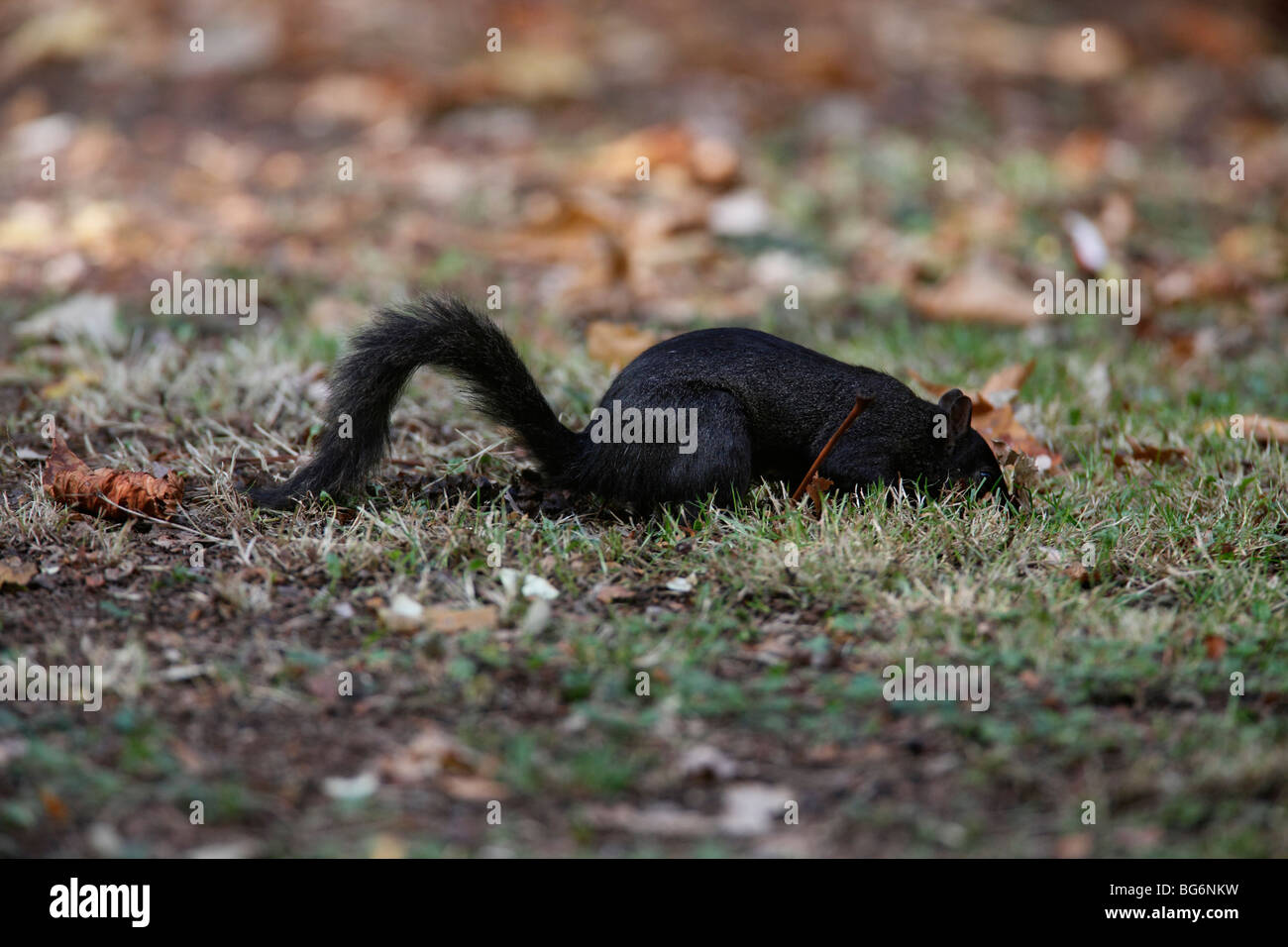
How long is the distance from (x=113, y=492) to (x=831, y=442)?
2238mm

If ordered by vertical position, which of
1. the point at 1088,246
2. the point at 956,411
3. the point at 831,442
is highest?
the point at 1088,246

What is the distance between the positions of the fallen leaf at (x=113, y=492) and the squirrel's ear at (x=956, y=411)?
251 cm

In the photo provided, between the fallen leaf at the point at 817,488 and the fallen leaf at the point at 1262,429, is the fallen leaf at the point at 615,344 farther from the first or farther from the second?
the fallen leaf at the point at 1262,429

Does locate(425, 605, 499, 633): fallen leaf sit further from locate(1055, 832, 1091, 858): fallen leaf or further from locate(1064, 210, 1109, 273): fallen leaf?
locate(1064, 210, 1109, 273): fallen leaf

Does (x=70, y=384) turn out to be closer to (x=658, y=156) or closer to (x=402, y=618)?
(x=402, y=618)

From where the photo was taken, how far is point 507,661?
330 cm

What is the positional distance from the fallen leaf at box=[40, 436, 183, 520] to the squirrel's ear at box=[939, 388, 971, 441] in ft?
8.24

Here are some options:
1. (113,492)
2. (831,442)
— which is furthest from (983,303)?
(113,492)

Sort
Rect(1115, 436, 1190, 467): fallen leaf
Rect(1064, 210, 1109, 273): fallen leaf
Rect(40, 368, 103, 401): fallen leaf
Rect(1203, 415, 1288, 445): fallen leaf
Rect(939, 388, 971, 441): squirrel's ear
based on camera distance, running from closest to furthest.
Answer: Rect(939, 388, 971, 441): squirrel's ear < Rect(1115, 436, 1190, 467): fallen leaf < Rect(1203, 415, 1288, 445): fallen leaf < Rect(40, 368, 103, 401): fallen leaf < Rect(1064, 210, 1109, 273): fallen leaf

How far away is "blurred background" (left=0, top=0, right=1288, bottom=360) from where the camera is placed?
7.18 meters

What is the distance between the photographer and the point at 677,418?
408cm

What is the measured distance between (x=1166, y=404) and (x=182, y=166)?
6.45 m

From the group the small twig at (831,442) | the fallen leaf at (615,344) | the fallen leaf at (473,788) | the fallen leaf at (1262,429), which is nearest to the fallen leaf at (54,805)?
the fallen leaf at (473,788)

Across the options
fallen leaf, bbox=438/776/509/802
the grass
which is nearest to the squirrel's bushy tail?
the grass
